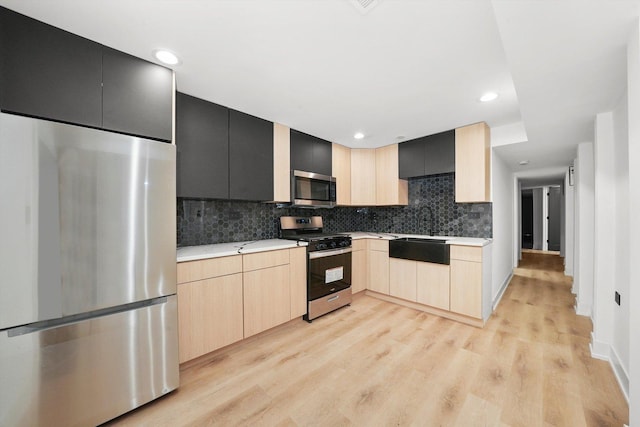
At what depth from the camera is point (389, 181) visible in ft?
11.9

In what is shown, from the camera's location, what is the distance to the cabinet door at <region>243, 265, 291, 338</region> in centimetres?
218

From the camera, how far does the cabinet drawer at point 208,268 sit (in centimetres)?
179

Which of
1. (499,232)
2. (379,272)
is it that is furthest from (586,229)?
(379,272)

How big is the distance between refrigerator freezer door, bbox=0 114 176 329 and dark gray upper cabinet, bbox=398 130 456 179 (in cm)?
290

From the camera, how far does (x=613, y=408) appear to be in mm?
1461

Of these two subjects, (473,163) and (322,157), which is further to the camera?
(322,157)

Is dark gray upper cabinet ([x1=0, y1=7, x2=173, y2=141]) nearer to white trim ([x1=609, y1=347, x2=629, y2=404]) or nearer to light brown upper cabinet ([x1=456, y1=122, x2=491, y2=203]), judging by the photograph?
light brown upper cabinet ([x1=456, y1=122, x2=491, y2=203])

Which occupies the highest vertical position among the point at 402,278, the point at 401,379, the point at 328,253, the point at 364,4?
the point at 364,4

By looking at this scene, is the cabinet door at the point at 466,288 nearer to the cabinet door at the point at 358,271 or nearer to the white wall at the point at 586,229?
the cabinet door at the point at 358,271

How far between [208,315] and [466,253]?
260cm

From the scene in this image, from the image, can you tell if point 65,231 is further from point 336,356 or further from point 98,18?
point 336,356

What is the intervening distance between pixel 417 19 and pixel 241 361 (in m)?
2.64

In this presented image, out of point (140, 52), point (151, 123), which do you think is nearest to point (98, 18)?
point (140, 52)

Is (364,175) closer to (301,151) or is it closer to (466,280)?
(301,151)
